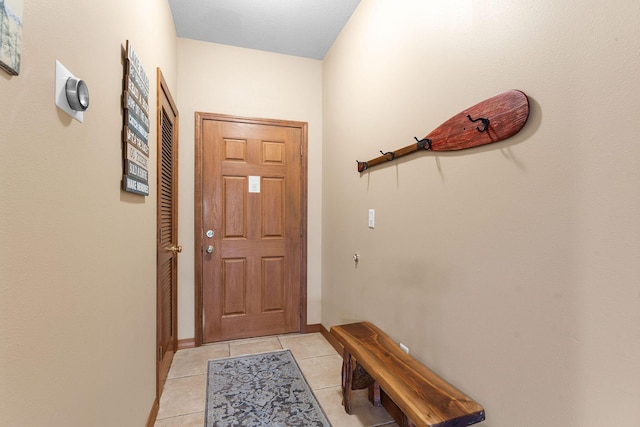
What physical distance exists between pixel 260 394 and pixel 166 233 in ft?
4.42

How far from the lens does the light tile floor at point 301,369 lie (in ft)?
6.00

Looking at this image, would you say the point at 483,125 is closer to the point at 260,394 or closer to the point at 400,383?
the point at 400,383

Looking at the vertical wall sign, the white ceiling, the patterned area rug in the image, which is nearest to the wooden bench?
the patterned area rug

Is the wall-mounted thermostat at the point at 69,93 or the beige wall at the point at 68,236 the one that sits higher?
the wall-mounted thermostat at the point at 69,93

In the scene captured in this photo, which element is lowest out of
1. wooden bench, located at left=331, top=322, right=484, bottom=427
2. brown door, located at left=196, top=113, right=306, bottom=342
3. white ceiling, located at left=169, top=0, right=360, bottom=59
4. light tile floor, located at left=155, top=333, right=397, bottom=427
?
light tile floor, located at left=155, top=333, right=397, bottom=427

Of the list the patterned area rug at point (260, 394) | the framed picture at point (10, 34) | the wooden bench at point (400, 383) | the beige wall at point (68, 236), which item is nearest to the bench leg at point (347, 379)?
the wooden bench at point (400, 383)

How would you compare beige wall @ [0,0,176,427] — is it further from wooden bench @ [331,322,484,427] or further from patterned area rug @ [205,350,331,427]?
wooden bench @ [331,322,484,427]

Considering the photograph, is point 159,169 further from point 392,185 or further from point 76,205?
point 392,185

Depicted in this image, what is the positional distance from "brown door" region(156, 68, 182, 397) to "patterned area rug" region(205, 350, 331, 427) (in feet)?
1.27

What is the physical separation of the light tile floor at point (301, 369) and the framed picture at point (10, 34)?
1913 mm

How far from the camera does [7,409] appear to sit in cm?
61

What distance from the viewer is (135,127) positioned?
4.74 feet

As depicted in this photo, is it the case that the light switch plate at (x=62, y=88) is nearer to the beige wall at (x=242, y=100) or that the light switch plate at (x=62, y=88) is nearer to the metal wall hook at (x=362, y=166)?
the metal wall hook at (x=362, y=166)

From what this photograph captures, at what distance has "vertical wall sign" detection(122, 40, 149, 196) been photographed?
1.33 metres
